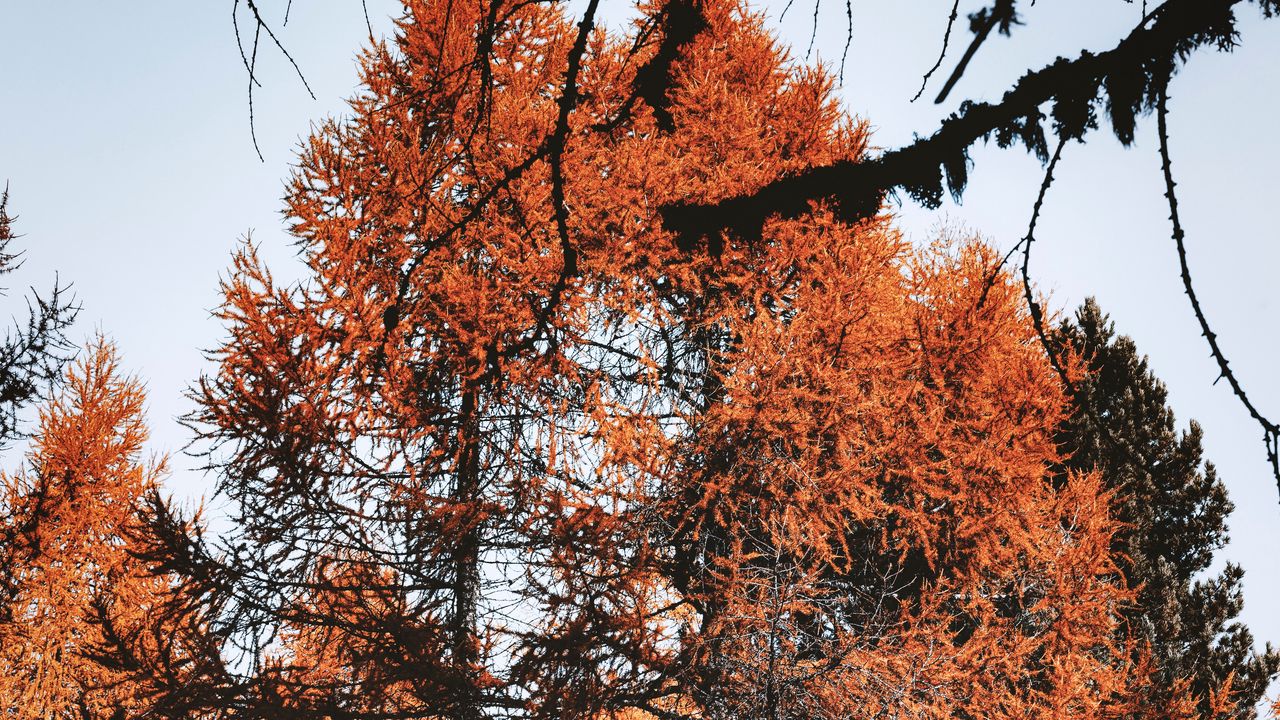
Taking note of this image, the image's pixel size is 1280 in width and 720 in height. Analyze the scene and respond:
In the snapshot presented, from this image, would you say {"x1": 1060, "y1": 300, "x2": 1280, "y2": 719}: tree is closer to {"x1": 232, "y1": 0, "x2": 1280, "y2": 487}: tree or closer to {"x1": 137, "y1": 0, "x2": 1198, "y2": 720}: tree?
{"x1": 137, "y1": 0, "x2": 1198, "y2": 720}: tree

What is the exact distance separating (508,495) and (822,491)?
2.43m

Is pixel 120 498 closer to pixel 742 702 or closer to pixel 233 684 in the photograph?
pixel 233 684

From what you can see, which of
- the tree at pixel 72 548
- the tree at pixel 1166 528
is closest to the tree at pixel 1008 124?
the tree at pixel 72 548

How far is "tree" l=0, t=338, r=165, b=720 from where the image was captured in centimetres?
938

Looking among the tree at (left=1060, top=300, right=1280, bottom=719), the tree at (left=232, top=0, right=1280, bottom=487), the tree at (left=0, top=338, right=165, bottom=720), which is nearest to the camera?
the tree at (left=232, top=0, right=1280, bottom=487)

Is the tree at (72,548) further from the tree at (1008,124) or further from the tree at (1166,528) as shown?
the tree at (1166,528)

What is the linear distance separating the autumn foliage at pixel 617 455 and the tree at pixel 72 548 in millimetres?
3538

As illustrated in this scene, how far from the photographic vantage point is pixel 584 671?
5613 mm

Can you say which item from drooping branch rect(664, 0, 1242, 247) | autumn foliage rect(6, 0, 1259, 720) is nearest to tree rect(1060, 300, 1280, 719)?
autumn foliage rect(6, 0, 1259, 720)

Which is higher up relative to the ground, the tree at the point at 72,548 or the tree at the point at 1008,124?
the tree at the point at 72,548

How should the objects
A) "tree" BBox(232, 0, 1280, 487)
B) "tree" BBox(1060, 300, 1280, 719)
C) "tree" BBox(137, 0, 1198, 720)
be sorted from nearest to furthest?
"tree" BBox(232, 0, 1280, 487) < "tree" BBox(137, 0, 1198, 720) < "tree" BBox(1060, 300, 1280, 719)

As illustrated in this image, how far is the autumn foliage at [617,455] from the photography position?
19.0 feet

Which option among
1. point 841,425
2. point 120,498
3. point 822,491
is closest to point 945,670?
point 822,491

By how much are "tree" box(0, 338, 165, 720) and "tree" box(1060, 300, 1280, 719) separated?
12023 mm
